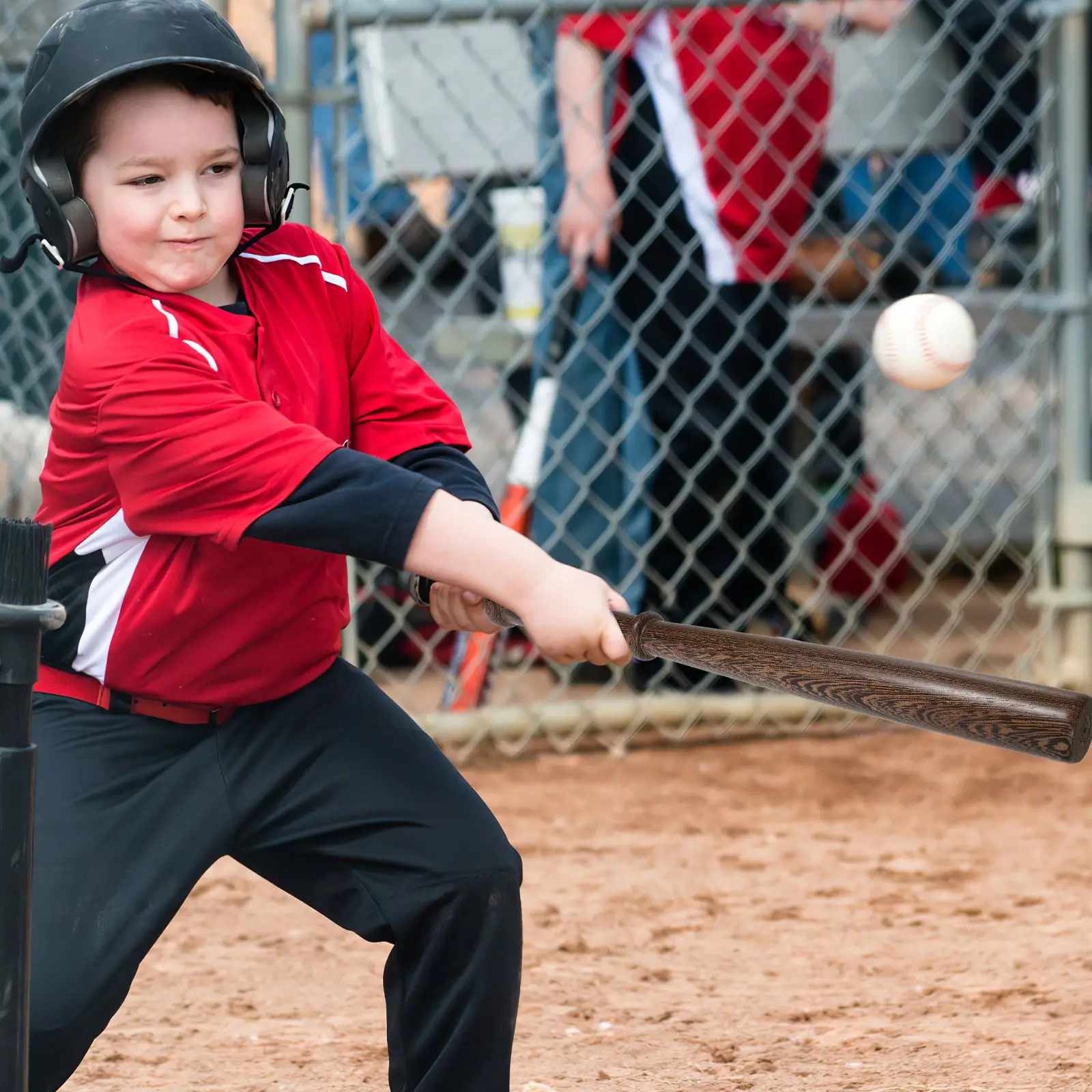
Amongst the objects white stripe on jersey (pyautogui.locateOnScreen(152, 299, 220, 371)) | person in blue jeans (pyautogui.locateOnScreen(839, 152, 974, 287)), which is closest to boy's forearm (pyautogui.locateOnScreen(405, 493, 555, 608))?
white stripe on jersey (pyautogui.locateOnScreen(152, 299, 220, 371))

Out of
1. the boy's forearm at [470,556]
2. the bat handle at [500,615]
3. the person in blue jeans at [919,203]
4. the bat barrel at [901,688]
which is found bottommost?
the bat barrel at [901,688]

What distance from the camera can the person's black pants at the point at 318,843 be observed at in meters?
1.66

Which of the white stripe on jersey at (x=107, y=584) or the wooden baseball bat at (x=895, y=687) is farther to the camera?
the white stripe on jersey at (x=107, y=584)

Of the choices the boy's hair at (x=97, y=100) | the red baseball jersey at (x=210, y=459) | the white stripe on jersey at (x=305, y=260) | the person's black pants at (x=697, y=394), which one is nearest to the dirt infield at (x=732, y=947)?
the person's black pants at (x=697, y=394)

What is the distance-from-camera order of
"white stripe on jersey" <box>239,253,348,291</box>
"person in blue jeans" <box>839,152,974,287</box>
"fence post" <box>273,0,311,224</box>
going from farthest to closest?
"person in blue jeans" <box>839,152,974,287</box> < "fence post" <box>273,0,311,224</box> < "white stripe on jersey" <box>239,253,348,291</box>

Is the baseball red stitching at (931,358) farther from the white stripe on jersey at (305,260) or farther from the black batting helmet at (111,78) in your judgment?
the black batting helmet at (111,78)

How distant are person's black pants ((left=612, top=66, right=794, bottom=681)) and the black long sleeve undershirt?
2.29 metres

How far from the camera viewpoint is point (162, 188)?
1668 mm

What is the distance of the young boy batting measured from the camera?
1569 millimetres

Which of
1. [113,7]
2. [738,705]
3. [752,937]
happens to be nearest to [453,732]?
[738,705]

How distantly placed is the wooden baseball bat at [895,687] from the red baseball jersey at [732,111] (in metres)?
2.38

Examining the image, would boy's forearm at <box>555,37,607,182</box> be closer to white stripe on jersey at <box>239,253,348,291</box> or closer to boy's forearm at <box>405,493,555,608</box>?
white stripe on jersey at <box>239,253,348,291</box>

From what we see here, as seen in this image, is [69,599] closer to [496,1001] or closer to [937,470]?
[496,1001]

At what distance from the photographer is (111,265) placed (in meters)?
1.74
